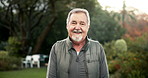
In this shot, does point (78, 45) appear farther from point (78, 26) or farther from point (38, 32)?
point (38, 32)

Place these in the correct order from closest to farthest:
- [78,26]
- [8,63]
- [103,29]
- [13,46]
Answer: [78,26] < [8,63] < [13,46] < [103,29]

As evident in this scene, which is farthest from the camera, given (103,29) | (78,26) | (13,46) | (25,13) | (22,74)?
(103,29)

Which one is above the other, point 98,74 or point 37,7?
point 37,7

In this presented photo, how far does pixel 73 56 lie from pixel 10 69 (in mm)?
15543

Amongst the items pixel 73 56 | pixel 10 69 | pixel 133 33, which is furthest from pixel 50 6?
pixel 73 56

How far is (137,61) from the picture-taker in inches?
350

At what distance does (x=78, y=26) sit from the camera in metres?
2.19

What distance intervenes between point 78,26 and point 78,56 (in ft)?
0.78

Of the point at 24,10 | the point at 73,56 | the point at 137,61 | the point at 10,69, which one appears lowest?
the point at 10,69

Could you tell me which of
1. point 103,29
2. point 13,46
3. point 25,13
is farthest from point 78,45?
point 103,29

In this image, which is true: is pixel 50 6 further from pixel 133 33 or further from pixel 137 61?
pixel 133 33


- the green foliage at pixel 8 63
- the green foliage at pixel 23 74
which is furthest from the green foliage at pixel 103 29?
the green foliage at pixel 23 74

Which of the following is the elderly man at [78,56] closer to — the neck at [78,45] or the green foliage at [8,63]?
the neck at [78,45]

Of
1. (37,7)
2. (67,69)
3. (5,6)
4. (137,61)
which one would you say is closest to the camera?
(67,69)
